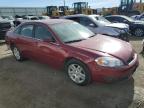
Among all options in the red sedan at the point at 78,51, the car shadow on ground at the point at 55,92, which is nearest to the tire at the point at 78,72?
the red sedan at the point at 78,51

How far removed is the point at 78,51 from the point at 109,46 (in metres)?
0.78

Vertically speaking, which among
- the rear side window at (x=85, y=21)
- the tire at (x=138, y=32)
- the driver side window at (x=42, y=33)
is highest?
the rear side window at (x=85, y=21)

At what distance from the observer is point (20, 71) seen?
6.20 metres

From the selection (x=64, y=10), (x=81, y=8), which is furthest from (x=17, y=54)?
(x=64, y=10)

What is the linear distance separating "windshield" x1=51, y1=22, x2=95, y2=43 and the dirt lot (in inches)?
41.6

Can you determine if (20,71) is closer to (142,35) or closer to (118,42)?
Result: (118,42)

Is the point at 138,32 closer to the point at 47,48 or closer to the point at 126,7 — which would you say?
the point at 47,48

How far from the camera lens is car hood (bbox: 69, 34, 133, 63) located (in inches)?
178

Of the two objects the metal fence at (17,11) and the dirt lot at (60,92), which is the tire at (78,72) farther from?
the metal fence at (17,11)

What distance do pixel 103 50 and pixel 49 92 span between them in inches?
61.2

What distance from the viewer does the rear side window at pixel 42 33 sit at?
5.46 m

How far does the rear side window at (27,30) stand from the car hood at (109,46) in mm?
1815

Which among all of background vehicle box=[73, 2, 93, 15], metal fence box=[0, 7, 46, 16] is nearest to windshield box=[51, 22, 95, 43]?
background vehicle box=[73, 2, 93, 15]

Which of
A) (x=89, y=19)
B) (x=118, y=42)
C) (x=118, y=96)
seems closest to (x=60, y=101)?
(x=118, y=96)
